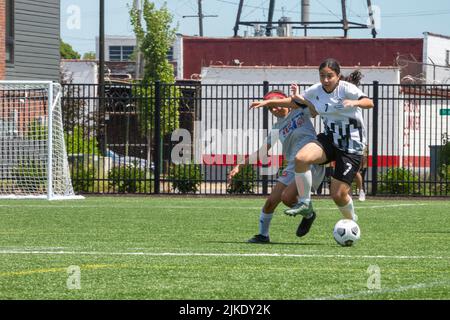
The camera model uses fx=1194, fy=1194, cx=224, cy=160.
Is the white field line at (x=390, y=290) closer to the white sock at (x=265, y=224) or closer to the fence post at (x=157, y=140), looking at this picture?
the white sock at (x=265, y=224)

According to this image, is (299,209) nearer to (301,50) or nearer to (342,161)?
(342,161)

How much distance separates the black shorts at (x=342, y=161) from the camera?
1287cm

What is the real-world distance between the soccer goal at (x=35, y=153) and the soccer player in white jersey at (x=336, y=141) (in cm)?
1277

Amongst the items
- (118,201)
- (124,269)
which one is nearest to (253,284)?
(124,269)

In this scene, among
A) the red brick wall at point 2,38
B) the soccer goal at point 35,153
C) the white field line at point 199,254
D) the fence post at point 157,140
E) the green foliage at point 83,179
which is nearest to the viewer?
the white field line at point 199,254

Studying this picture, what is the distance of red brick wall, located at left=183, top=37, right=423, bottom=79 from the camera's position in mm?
54594

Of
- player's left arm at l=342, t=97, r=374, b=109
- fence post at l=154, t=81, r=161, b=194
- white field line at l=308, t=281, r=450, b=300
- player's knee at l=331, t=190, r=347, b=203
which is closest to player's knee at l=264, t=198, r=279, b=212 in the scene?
player's knee at l=331, t=190, r=347, b=203

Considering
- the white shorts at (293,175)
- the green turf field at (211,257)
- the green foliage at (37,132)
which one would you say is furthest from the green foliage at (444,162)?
the white shorts at (293,175)

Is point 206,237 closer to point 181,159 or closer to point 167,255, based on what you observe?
point 167,255

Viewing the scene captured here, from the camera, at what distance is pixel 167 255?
37.6 ft

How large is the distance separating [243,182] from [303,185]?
1731 centimetres

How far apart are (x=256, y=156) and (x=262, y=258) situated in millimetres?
3862

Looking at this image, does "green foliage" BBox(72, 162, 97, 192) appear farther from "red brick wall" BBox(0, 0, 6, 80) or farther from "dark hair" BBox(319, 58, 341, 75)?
"dark hair" BBox(319, 58, 341, 75)
